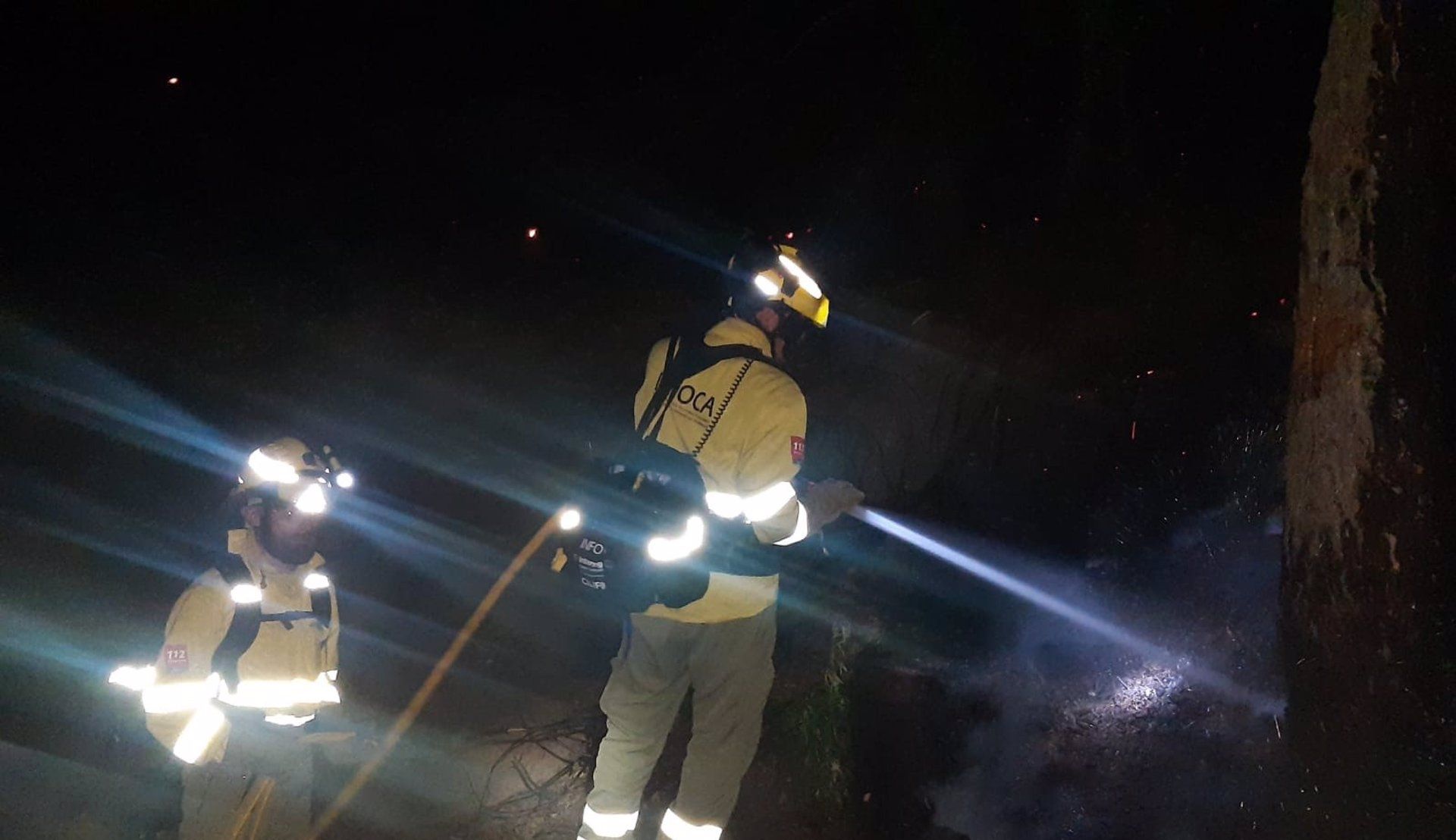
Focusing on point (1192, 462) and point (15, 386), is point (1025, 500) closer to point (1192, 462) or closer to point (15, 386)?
point (1192, 462)

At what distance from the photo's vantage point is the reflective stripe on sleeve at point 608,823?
11.1ft

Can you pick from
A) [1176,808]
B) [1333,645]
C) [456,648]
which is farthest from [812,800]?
[456,648]

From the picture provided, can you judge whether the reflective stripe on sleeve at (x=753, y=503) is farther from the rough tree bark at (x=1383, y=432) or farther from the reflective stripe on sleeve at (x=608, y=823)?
the rough tree bark at (x=1383, y=432)

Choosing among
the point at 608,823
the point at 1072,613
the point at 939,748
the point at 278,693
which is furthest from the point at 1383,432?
the point at 278,693

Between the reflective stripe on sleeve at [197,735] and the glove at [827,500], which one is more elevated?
the glove at [827,500]

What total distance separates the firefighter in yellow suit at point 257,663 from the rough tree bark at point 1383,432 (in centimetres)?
335

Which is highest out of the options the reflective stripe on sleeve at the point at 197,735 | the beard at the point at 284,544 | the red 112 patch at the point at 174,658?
the beard at the point at 284,544

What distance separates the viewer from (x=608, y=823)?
3.39 meters

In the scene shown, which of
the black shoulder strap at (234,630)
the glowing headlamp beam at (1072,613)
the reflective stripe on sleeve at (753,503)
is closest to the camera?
the black shoulder strap at (234,630)

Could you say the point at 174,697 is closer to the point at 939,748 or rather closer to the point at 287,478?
the point at 287,478

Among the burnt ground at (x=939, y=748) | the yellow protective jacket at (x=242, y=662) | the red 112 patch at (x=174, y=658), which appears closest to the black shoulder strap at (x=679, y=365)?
the yellow protective jacket at (x=242, y=662)

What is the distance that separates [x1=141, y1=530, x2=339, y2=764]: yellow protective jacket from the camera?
9.05 feet

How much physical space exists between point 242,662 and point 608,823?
1.36 metres

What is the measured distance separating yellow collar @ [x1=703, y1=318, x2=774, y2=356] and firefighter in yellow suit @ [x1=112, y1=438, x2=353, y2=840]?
1.38m
